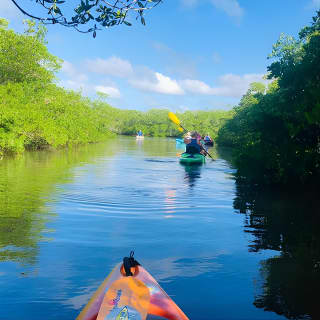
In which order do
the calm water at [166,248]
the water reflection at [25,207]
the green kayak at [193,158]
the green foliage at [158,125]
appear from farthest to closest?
the green foliage at [158,125] < the green kayak at [193,158] < the water reflection at [25,207] < the calm water at [166,248]

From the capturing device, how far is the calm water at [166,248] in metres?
5.23

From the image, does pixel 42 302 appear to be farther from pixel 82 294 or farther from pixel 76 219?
pixel 76 219

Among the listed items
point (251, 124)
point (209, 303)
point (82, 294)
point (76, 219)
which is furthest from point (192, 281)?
point (251, 124)

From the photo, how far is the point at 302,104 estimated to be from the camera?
41.5ft

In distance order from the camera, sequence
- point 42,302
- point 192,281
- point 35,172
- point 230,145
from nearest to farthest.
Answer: point 42,302 < point 192,281 < point 35,172 < point 230,145

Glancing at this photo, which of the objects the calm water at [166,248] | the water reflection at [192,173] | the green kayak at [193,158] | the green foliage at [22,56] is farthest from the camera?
the green foliage at [22,56]

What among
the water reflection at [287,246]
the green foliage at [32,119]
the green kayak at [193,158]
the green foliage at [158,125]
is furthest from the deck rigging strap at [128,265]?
the green foliage at [158,125]

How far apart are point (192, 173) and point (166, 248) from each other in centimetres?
1376

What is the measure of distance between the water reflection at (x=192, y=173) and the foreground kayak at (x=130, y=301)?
12226 millimetres

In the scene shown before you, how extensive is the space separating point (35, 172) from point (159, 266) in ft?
45.8

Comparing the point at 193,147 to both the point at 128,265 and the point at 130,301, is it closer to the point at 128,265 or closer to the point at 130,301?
the point at 128,265

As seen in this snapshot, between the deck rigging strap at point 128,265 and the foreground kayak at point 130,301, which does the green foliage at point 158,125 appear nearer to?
the deck rigging strap at point 128,265

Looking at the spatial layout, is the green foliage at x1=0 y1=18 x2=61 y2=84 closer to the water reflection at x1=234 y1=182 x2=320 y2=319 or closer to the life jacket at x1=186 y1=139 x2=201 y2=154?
the life jacket at x1=186 y1=139 x2=201 y2=154

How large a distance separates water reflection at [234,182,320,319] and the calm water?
23 millimetres
